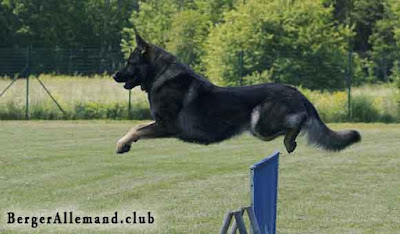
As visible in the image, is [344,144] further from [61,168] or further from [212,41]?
[212,41]

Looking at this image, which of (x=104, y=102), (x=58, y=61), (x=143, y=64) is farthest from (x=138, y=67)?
(x=58, y=61)

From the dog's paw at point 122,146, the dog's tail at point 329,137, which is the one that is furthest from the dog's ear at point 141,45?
the dog's tail at point 329,137

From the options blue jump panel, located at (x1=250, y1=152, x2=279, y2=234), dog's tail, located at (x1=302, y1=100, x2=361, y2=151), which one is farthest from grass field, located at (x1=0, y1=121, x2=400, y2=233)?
dog's tail, located at (x1=302, y1=100, x2=361, y2=151)

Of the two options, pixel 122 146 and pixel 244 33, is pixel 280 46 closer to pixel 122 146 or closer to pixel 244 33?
pixel 244 33

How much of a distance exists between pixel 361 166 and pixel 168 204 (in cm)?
639

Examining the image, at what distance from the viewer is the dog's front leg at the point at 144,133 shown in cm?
673

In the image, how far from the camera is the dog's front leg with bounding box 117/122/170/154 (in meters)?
6.73

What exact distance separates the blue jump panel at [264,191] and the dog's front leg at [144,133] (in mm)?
726

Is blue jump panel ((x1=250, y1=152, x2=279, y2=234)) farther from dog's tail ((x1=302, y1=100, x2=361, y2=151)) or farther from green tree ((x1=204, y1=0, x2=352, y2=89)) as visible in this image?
green tree ((x1=204, y1=0, x2=352, y2=89))

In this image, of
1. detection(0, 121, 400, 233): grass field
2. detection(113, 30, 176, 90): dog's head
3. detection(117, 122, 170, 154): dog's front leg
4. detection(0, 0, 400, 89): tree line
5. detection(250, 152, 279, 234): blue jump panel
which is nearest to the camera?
detection(250, 152, 279, 234): blue jump panel

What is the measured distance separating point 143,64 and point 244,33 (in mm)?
30955

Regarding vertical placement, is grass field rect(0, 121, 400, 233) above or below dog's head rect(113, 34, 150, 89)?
below

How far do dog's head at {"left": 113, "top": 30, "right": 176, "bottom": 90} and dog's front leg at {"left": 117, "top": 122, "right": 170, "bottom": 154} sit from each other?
42cm

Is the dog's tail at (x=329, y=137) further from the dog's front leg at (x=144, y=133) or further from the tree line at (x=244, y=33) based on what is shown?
the tree line at (x=244, y=33)
